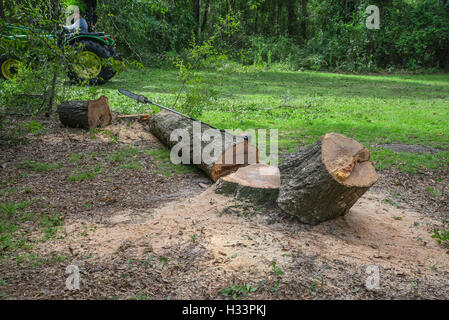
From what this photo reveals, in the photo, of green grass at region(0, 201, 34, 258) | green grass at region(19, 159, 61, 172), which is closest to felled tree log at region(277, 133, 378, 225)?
green grass at region(0, 201, 34, 258)

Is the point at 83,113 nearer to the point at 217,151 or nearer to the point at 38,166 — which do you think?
the point at 38,166

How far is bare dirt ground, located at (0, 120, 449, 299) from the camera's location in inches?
103

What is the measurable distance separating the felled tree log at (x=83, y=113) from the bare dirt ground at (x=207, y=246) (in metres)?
2.04

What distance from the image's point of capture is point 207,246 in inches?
120

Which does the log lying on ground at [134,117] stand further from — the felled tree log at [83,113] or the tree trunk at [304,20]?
the tree trunk at [304,20]

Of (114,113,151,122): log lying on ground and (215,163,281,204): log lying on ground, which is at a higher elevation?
(114,113,151,122): log lying on ground

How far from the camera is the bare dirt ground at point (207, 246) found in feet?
8.61

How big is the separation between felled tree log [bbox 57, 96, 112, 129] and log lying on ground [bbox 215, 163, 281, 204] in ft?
11.9

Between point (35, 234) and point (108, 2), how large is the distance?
1056cm

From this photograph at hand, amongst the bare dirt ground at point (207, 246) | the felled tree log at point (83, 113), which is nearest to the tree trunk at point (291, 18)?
the felled tree log at point (83, 113)

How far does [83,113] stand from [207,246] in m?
4.49

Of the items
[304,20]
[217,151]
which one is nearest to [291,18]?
[304,20]

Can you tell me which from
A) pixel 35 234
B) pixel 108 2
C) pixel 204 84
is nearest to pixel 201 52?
pixel 204 84

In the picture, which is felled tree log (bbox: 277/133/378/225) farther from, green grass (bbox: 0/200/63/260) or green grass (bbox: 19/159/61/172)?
green grass (bbox: 19/159/61/172)
